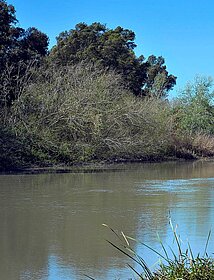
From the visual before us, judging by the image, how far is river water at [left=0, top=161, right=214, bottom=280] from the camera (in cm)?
759

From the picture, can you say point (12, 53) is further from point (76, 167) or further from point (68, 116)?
point (76, 167)

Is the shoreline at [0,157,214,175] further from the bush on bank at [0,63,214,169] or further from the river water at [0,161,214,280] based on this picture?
the river water at [0,161,214,280]

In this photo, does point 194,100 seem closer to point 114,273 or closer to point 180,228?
point 180,228

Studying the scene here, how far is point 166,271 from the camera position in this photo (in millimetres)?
4406

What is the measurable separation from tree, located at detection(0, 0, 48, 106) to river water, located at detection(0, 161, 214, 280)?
17.3ft

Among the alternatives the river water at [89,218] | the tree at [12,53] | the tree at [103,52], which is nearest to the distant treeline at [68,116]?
the tree at [12,53]

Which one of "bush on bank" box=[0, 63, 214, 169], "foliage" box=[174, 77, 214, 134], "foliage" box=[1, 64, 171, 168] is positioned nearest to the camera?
"bush on bank" box=[0, 63, 214, 169]

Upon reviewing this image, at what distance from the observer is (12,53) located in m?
24.4

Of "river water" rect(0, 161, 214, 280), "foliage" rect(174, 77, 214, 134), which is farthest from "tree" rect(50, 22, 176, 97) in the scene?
"river water" rect(0, 161, 214, 280)

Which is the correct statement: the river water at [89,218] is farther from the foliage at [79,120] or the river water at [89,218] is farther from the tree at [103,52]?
the tree at [103,52]

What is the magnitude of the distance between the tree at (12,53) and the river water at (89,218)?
5.27 metres

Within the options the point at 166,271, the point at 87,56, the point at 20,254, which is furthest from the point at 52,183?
the point at 87,56

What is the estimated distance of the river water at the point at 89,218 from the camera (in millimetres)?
7594

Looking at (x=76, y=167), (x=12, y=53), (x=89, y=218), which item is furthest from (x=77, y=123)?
(x=89, y=218)
